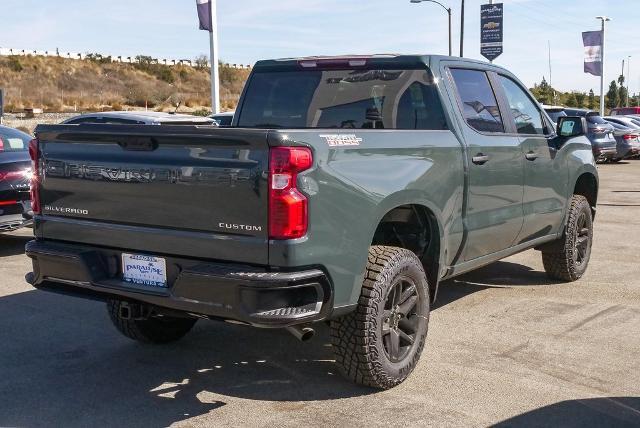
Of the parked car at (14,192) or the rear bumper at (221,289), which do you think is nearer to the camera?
the rear bumper at (221,289)

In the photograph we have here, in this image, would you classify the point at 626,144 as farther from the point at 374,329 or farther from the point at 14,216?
the point at 374,329

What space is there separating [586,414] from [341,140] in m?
1.98

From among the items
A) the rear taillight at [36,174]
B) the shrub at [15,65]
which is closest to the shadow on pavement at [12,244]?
the rear taillight at [36,174]

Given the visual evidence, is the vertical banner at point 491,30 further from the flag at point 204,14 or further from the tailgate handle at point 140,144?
the tailgate handle at point 140,144

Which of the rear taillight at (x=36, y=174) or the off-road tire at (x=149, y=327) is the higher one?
the rear taillight at (x=36, y=174)

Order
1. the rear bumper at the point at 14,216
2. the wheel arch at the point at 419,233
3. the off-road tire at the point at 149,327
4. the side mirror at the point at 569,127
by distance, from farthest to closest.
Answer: the rear bumper at the point at 14,216, the side mirror at the point at 569,127, the off-road tire at the point at 149,327, the wheel arch at the point at 419,233

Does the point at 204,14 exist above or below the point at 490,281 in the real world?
above

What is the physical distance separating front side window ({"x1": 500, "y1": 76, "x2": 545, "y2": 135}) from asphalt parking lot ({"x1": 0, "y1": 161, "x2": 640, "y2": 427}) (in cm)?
149

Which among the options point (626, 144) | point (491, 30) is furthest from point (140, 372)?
point (491, 30)

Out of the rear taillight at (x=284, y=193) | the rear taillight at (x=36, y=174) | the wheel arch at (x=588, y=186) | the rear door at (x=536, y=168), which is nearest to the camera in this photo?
the rear taillight at (x=284, y=193)

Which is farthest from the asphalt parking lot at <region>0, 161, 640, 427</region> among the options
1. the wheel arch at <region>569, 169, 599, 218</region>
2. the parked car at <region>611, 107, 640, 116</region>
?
the parked car at <region>611, 107, 640, 116</region>

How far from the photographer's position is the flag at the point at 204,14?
19984mm

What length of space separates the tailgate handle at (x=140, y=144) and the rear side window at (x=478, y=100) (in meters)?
2.37

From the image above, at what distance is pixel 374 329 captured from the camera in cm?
428
